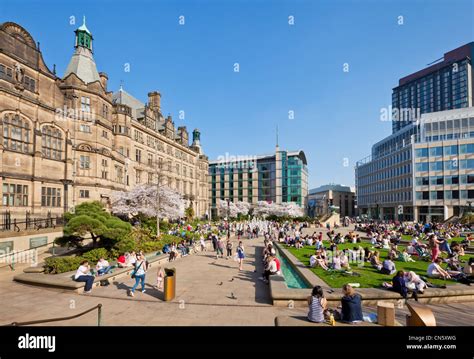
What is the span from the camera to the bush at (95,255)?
17934 millimetres

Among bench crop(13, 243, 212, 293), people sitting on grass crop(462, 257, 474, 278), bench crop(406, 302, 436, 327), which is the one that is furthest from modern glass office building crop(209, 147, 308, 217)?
bench crop(406, 302, 436, 327)

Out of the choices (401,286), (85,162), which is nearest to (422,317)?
(401,286)

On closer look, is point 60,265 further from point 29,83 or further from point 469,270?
point 469,270

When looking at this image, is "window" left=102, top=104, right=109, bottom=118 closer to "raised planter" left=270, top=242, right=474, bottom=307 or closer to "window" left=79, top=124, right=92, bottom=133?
"window" left=79, top=124, right=92, bottom=133

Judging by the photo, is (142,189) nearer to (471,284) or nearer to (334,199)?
(471,284)

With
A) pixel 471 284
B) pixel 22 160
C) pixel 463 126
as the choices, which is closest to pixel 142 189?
pixel 22 160

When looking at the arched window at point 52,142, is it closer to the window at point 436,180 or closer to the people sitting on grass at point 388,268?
the people sitting on grass at point 388,268

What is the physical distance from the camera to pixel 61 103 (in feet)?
99.3

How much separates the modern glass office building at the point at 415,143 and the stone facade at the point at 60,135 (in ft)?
194

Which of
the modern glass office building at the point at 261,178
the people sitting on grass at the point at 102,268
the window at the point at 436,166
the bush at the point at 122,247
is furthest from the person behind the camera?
the modern glass office building at the point at 261,178

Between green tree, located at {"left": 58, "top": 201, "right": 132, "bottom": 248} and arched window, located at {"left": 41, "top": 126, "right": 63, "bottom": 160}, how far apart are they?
1166 cm

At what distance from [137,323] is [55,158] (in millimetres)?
26216

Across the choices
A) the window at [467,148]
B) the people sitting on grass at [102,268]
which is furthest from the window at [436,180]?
the people sitting on grass at [102,268]
